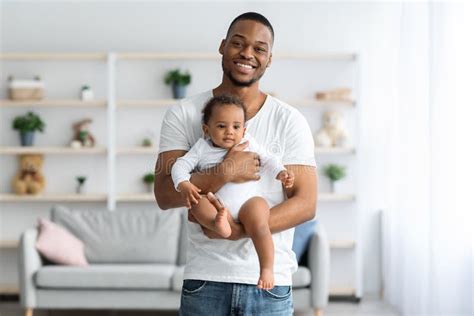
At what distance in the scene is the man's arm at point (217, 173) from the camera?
77.0 inches

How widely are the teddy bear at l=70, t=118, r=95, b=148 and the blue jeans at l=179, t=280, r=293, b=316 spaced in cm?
466

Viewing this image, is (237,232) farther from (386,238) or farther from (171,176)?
(386,238)

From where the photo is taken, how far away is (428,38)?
194 inches

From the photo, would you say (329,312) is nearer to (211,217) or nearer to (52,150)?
(52,150)

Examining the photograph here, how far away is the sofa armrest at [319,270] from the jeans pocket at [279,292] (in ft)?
10.8

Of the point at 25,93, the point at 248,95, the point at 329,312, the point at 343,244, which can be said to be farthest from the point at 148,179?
the point at 248,95

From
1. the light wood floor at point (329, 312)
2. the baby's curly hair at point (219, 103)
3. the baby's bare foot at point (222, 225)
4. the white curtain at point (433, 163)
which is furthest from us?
the light wood floor at point (329, 312)

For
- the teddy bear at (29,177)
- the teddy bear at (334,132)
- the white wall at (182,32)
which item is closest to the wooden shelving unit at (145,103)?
the white wall at (182,32)

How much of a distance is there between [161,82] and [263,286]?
16.1 feet

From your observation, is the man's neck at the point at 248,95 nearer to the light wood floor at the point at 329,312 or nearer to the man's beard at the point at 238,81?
the man's beard at the point at 238,81

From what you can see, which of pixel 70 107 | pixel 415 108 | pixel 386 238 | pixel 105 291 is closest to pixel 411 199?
pixel 415 108

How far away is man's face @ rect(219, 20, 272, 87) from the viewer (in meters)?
1.95

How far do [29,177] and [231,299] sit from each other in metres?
4.87

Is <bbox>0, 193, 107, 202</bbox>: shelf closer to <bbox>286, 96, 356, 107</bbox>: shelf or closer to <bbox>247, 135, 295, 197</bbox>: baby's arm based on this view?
<bbox>286, 96, 356, 107</bbox>: shelf
